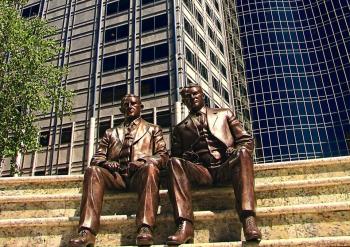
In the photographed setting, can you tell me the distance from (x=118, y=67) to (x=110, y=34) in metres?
4.22

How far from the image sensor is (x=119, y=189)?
5.76 metres

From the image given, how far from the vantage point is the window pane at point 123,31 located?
118ft

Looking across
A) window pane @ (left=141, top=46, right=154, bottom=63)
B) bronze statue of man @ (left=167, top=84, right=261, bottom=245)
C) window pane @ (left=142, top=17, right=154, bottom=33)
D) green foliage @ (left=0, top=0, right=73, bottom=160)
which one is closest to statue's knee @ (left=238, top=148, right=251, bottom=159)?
bronze statue of man @ (left=167, top=84, right=261, bottom=245)

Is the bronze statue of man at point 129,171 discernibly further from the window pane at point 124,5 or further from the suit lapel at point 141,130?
the window pane at point 124,5

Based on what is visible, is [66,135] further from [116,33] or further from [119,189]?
[119,189]

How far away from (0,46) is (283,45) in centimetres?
3355

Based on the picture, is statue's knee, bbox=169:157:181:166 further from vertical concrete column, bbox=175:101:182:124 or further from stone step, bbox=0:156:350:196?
vertical concrete column, bbox=175:101:182:124

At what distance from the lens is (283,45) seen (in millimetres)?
43969

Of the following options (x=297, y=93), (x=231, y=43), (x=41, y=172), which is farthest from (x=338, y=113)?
(x=41, y=172)

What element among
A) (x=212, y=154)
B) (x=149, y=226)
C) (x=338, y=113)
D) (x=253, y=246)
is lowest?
(x=253, y=246)

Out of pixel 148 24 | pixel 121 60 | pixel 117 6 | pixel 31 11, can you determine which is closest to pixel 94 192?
pixel 121 60

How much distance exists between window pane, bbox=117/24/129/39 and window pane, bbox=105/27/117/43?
1.35 feet

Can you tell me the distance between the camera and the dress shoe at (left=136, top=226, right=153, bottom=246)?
458 cm

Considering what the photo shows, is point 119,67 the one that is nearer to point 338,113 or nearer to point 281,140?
point 281,140
